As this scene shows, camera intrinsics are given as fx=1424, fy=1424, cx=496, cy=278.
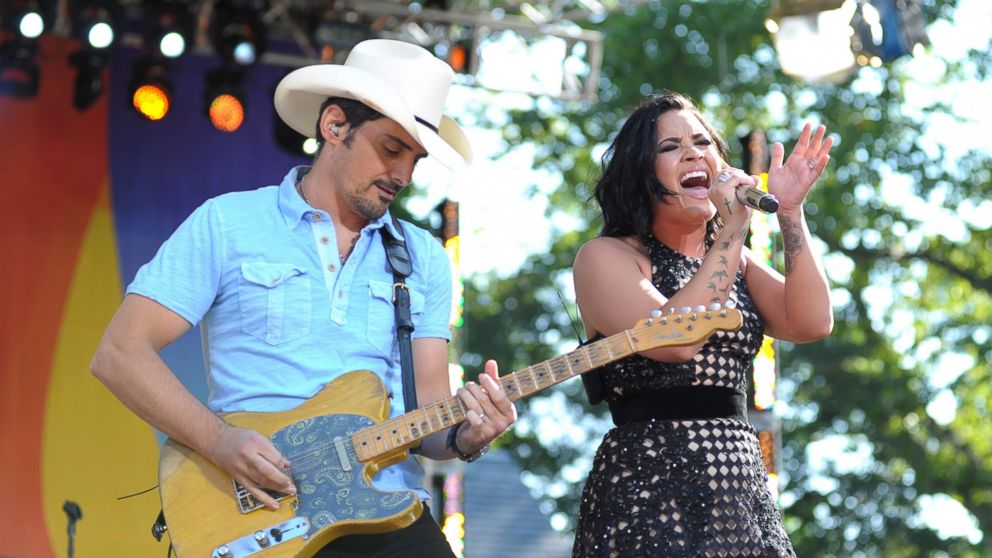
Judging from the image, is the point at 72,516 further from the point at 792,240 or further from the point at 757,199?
the point at 757,199

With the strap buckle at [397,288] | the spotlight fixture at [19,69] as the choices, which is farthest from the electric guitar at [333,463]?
the spotlight fixture at [19,69]

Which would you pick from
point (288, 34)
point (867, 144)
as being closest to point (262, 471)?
point (288, 34)

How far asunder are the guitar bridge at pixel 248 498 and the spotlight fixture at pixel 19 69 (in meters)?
5.17

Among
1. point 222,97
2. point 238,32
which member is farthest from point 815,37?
point 222,97

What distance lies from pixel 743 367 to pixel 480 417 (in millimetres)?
815

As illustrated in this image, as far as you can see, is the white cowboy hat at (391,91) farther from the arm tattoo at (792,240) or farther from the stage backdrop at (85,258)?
the stage backdrop at (85,258)

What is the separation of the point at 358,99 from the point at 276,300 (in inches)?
26.3

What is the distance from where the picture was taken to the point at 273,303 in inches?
156

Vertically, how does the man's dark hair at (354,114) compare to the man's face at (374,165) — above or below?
above

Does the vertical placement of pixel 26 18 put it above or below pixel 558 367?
above

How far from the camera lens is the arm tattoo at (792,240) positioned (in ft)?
13.3

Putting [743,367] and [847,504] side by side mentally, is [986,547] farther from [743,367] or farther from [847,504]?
[743,367]

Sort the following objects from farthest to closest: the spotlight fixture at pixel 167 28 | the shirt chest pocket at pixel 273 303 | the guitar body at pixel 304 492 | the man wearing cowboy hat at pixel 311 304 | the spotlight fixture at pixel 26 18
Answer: the spotlight fixture at pixel 167 28 < the spotlight fixture at pixel 26 18 < the shirt chest pocket at pixel 273 303 < the man wearing cowboy hat at pixel 311 304 < the guitar body at pixel 304 492

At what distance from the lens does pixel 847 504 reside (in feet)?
62.0
